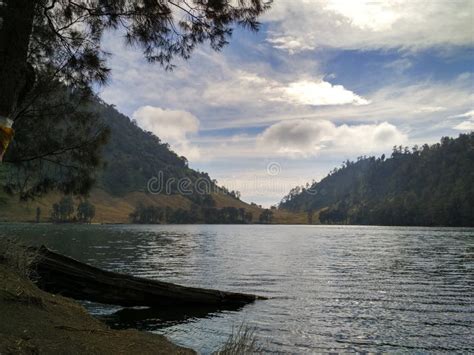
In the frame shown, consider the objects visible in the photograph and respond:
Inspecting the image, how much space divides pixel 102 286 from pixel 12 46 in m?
11.9

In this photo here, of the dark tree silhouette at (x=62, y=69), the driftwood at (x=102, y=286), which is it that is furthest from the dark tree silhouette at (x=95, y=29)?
the driftwood at (x=102, y=286)

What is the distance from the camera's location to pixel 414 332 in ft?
57.8

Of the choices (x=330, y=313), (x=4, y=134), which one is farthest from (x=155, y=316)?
(x=4, y=134)

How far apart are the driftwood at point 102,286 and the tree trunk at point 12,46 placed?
9454 millimetres

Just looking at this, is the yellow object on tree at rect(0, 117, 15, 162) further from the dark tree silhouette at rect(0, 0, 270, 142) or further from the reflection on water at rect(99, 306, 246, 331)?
the reflection on water at rect(99, 306, 246, 331)

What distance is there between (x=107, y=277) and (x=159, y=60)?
10.3m

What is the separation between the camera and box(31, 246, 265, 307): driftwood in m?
16.9

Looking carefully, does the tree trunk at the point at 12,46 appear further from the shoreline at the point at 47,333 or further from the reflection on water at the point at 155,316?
the reflection on water at the point at 155,316

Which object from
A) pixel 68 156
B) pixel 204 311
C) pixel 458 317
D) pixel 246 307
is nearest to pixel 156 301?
pixel 204 311

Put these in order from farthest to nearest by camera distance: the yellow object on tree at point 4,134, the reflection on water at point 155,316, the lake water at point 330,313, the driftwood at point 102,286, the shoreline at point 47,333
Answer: the reflection on water at point 155,316 < the driftwood at point 102,286 < the lake water at point 330,313 < the shoreline at point 47,333 < the yellow object on tree at point 4,134

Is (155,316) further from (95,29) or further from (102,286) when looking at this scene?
(95,29)

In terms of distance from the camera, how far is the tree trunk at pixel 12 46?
311 inches

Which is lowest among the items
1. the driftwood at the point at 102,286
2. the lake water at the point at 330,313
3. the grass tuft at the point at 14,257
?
the lake water at the point at 330,313

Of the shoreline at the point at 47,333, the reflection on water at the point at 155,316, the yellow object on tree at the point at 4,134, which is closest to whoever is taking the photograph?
the yellow object on tree at the point at 4,134
